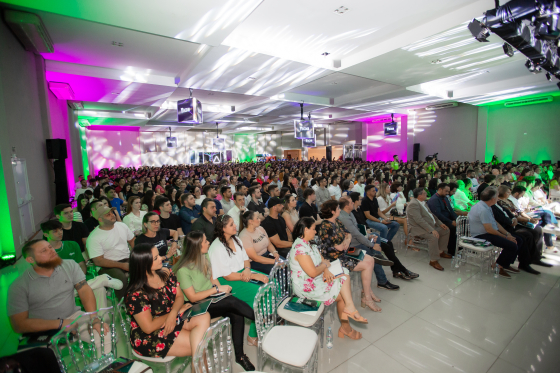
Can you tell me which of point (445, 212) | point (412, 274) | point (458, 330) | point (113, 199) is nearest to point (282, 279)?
point (458, 330)

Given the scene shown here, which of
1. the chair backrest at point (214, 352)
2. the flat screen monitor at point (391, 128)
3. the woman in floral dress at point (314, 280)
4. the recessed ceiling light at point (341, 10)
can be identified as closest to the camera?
the chair backrest at point (214, 352)

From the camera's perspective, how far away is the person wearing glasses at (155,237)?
10.2 ft

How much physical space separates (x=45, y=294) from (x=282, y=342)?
6.19ft

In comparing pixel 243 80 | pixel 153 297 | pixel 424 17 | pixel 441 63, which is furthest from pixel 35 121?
pixel 441 63

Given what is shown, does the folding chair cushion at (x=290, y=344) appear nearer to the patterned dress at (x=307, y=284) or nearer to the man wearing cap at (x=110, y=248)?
the patterned dress at (x=307, y=284)

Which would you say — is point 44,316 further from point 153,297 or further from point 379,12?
point 379,12

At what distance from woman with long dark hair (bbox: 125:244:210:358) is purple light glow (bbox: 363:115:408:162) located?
59.7 feet

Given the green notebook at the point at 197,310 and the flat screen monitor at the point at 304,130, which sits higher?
the flat screen monitor at the point at 304,130

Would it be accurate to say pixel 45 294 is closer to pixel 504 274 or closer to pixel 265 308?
pixel 265 308

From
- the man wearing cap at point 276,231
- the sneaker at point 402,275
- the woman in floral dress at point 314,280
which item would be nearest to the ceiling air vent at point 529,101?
the sneaker at point 402,275

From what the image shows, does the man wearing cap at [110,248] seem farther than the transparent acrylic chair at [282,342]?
Yes

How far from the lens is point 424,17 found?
4.65 metres

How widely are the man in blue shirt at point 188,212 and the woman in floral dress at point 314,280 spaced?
2192 mm

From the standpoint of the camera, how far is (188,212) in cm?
440
